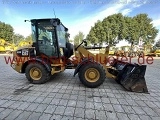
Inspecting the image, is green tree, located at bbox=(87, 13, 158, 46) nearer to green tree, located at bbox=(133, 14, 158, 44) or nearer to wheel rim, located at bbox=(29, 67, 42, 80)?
green tree, located at bbox=(133, 14, 158, 44)

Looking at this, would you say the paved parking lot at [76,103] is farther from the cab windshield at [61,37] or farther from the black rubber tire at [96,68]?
the cab windshield at [61,37]

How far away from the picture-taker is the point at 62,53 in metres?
5.72

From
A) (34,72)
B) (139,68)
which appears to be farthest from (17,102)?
(139,68)

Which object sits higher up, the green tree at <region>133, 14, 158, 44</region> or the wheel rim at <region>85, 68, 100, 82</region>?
the green tree at <region>133, 14, 158, 44</region>

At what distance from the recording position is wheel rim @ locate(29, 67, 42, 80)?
5372 millimetres

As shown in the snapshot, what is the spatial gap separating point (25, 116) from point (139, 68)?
333 cm

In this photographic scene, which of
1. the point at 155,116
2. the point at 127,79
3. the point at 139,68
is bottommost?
the point at 155,116

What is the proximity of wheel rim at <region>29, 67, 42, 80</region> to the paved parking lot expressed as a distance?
0.51m

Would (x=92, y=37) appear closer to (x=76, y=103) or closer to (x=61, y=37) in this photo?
(x=61, y=37)

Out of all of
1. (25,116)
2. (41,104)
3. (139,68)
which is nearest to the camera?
(25,116)

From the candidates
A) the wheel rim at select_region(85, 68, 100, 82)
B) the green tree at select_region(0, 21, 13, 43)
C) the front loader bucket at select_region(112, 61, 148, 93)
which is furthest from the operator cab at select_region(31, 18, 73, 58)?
the green tree at select_region(0, 21, 13, 43)

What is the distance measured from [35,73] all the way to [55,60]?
857mm

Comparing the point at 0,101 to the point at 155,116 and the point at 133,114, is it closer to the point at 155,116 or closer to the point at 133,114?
the point at 133,114

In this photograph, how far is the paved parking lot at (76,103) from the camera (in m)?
3.01
